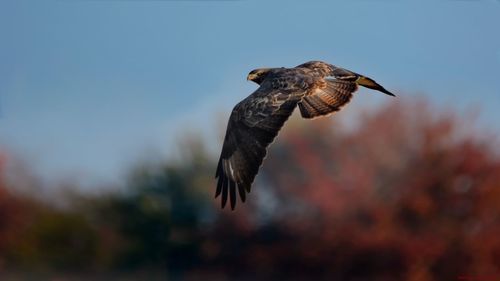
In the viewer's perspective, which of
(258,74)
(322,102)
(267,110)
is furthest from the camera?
(258,74)

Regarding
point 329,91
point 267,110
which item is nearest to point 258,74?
point 329,91

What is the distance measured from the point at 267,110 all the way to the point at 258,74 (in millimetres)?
792

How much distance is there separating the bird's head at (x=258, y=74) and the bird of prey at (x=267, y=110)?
0.26 feet

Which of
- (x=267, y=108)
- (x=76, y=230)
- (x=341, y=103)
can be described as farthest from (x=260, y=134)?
(x=76, y=230)

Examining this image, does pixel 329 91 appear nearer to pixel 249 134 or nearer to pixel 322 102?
pixel 322 102

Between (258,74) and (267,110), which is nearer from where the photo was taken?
(267,110)

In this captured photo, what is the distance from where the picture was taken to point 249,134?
281 inches

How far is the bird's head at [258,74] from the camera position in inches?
309

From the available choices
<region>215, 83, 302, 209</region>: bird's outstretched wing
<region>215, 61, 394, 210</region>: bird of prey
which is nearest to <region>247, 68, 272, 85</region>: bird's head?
<region>215, 61, 394, 210</region>: bird of prey

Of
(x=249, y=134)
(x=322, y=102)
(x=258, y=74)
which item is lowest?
(x=249, y=134)

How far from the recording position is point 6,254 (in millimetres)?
9273

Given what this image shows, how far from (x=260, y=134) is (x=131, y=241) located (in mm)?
2802

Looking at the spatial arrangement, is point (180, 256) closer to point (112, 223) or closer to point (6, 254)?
point (112, 223)

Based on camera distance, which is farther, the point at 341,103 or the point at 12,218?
the point at 12,218
